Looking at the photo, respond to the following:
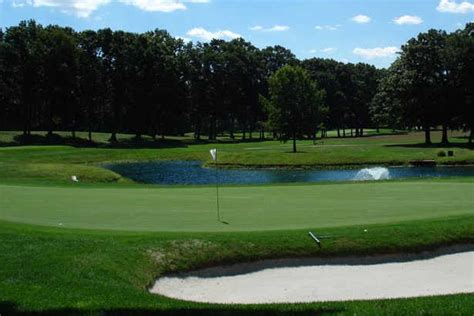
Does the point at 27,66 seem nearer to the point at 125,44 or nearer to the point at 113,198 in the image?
the point at 125,44

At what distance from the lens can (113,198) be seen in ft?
67.7

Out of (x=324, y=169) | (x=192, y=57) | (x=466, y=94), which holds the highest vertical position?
(x=192, y=57)

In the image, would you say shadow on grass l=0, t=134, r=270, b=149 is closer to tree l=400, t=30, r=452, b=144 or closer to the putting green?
tree l=400, t=30, r=452, b=144

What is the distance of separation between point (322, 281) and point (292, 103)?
62651 mm

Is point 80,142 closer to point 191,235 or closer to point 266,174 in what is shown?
point 266,174

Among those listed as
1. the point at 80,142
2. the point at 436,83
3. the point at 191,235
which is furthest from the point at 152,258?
the point at 80,142

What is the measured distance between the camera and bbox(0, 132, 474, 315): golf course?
9.09 metres

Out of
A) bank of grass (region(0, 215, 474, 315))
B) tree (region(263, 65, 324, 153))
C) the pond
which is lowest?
the pond

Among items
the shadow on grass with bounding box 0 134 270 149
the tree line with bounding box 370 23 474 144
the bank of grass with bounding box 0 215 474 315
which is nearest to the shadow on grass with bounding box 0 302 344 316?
the bank of grass with bounding box 0 215 474 315

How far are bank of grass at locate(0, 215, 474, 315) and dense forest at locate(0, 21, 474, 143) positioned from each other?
200 ft

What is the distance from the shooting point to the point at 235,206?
60.2ft

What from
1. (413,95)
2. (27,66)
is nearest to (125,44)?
(27,66)

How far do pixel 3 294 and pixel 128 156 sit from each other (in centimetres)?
6325

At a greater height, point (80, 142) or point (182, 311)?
point (182, 311)
